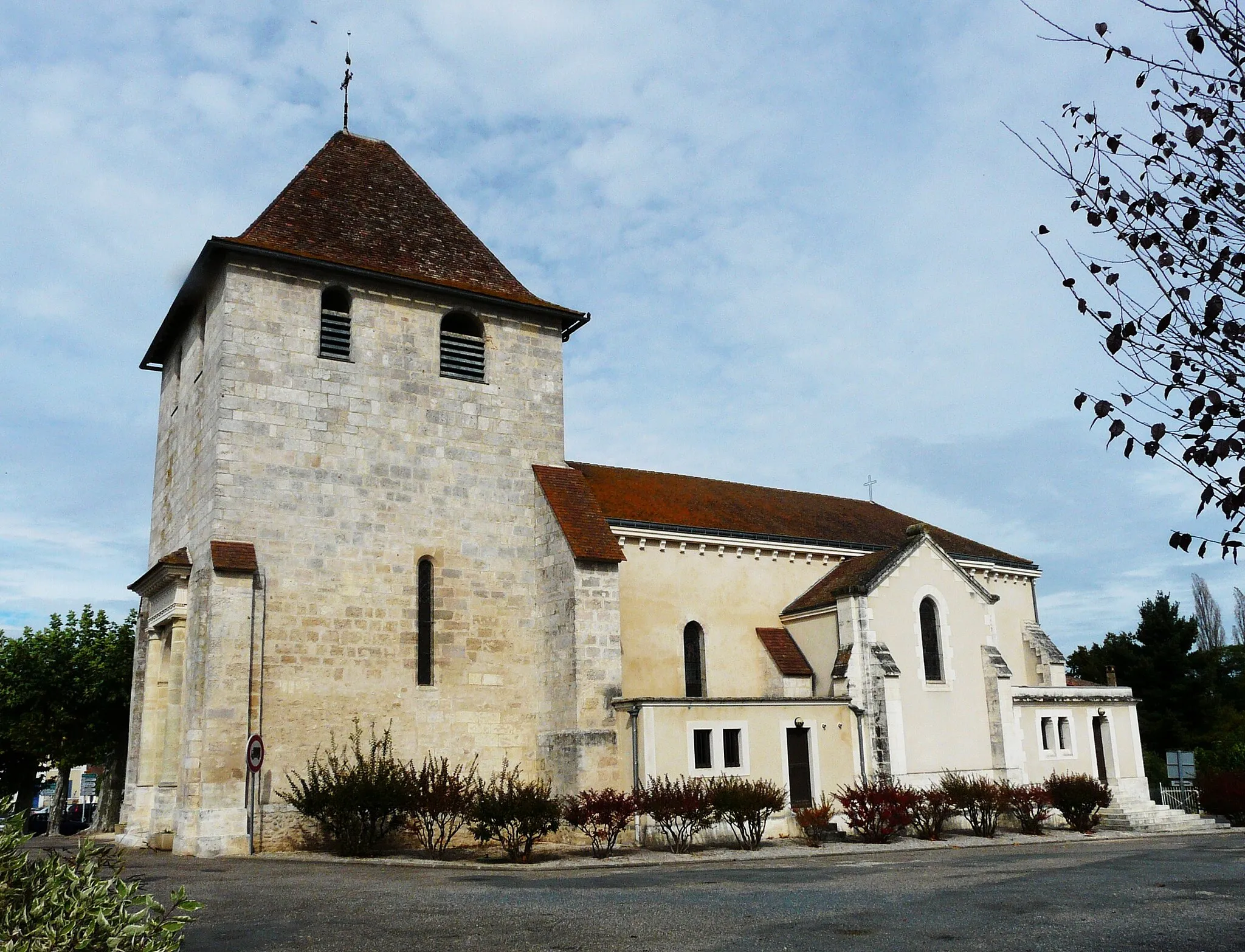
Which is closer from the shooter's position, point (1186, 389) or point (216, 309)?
point (1186, 389)

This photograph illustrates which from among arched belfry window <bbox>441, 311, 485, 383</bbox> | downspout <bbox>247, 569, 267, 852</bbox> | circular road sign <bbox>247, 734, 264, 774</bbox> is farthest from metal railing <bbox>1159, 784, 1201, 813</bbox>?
circular road sign <bbox>247, 734, 264, 774</bbox>

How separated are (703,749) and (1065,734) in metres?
11.5

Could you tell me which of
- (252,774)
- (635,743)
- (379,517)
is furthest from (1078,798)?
(252,774)

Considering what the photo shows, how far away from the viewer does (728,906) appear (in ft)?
34.6

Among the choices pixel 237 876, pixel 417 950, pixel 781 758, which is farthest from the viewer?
pixel 781 758

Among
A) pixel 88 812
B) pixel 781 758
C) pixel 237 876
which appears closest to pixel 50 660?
pixel 237 876

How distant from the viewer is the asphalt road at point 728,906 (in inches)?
336

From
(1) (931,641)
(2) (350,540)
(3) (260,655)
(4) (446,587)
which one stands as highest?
(2) (350,540)

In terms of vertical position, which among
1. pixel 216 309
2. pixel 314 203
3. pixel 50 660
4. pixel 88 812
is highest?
pixel 314 203

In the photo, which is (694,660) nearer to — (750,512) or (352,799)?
(750,512)

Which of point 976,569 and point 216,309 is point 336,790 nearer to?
point 216,309

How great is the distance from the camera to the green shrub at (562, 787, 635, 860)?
17781mm

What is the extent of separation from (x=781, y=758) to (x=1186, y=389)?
17.7 m

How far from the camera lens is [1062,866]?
14633 millimetres
